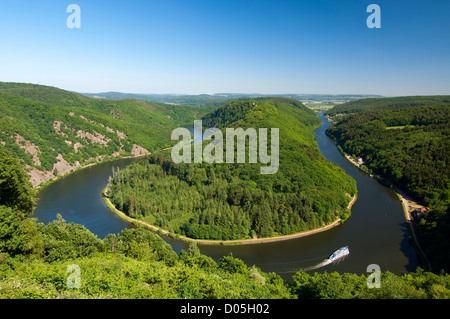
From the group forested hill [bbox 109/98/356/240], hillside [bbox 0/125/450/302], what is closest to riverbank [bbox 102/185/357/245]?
forested hill [bbox 109/98/356/240]

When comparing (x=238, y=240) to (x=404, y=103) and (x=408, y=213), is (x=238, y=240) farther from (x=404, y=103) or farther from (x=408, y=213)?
(x=404, y=103)

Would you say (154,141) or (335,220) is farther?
(154,141)

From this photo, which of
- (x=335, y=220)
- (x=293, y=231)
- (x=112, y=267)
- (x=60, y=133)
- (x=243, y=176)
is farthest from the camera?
(x=60, y=133)

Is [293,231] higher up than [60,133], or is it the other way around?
[60,133]

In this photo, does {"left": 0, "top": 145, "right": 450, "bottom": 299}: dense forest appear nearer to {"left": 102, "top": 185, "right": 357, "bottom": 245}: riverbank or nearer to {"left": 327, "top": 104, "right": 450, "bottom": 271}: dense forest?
{"left": 102, "top": 185, "right": 357, "bottom": 245}: riverbank

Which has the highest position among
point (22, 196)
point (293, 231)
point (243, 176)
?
point (22, 196)
